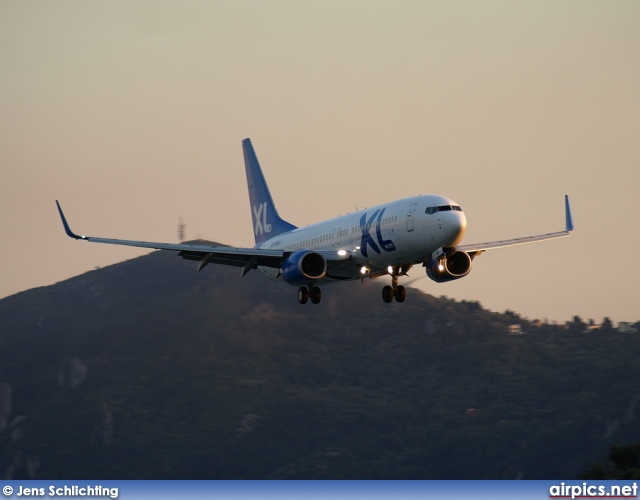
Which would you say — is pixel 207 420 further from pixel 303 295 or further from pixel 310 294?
pixel 310 294

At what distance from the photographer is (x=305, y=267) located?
56.5m

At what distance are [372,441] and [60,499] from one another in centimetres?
13756

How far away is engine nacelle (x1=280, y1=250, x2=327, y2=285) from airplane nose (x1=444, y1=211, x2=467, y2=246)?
24.3 ft

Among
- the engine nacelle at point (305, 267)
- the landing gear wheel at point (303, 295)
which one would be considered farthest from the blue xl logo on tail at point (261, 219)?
the engine nacelle at point (305, 267)

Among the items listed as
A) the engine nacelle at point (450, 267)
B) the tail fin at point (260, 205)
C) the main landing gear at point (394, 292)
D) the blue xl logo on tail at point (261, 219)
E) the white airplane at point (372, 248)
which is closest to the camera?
the white airplane at point (372, 248)

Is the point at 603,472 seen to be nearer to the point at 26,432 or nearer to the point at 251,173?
the point at 251,173

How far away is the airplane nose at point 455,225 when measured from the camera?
5122cm

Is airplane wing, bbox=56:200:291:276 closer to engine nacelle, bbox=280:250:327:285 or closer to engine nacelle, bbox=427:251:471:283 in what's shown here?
engine nacelle, bbox=280:250:327:285

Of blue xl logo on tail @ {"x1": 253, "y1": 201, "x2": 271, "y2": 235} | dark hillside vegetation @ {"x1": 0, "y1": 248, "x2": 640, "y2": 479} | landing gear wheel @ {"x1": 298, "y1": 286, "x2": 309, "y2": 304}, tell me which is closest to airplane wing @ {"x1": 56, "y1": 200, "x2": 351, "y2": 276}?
landing gear wheel @ {"x1": 298, "y1": 286, "x2": 309, "y2": 304}

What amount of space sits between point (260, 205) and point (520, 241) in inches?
804

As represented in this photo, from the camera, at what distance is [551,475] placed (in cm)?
17162

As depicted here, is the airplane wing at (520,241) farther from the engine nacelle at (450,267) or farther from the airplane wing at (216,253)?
the airplane wing at (216,253)

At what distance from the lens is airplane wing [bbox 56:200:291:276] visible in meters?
56.4

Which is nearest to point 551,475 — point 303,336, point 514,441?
point 514,441
